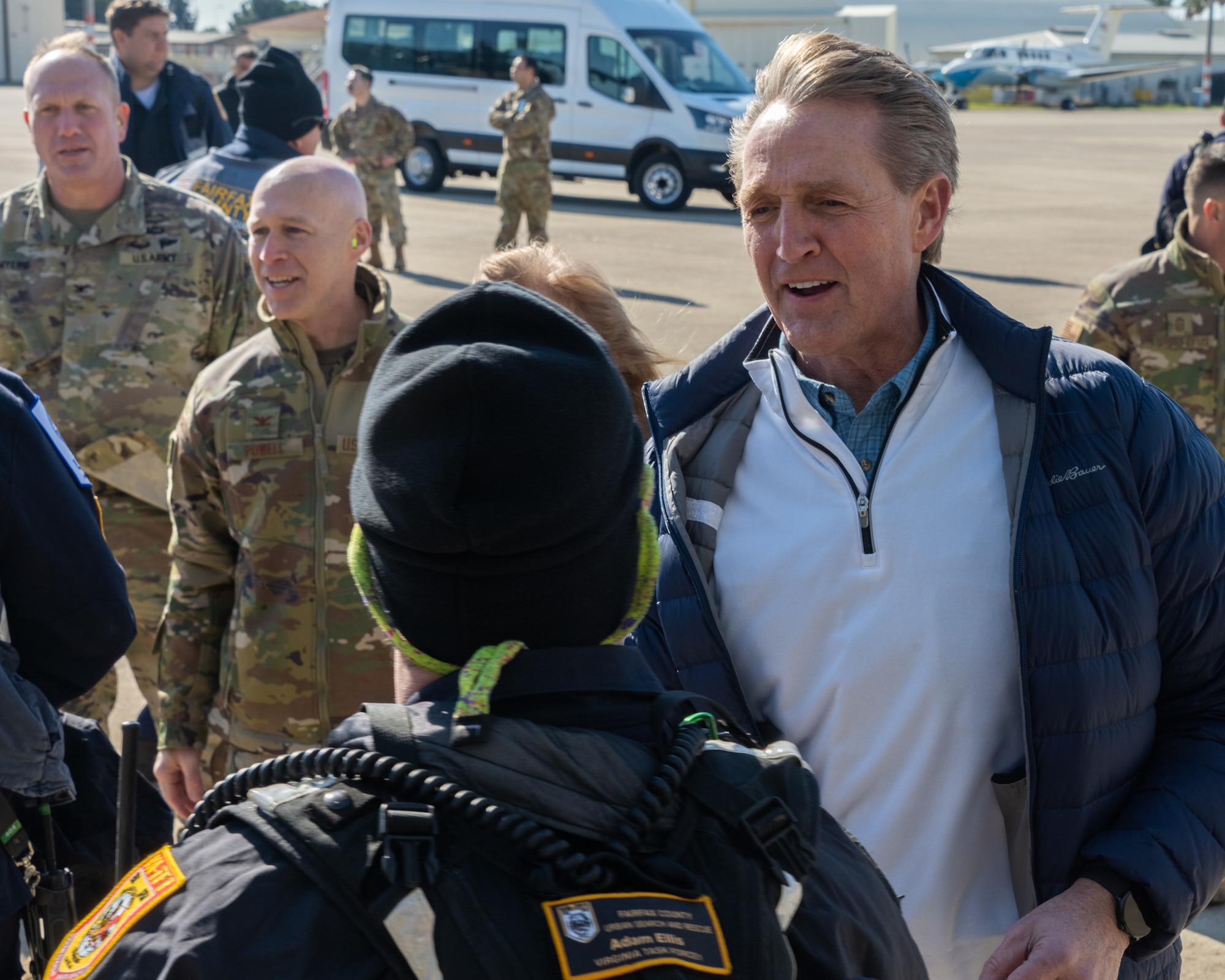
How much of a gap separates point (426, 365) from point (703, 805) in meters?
0.46

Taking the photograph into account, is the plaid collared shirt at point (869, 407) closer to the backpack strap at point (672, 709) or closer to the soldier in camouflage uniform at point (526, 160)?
the backpack strap at point (672, 709)

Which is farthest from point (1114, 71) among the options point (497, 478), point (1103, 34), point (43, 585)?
point (497, 478)

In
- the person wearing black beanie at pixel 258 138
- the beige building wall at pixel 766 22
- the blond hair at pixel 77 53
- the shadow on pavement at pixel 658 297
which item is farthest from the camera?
the beige building wall at pixel 766 22

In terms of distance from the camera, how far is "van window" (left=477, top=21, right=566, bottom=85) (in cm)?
1839

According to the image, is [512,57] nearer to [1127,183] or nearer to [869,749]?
[1127,183]

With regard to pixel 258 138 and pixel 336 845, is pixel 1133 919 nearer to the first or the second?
pixel 336 845

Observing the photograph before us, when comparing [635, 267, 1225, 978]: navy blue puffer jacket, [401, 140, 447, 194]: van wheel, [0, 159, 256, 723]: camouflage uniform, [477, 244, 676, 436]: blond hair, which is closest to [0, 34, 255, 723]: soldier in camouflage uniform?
[0, 159, 256, 723]: camouflage uniform

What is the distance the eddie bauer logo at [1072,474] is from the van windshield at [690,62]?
17.0 m

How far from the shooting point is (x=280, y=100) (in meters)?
5.89

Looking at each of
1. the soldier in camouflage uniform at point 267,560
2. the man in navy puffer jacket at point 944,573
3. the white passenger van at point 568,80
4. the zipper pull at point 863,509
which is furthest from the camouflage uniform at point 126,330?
the white passenger van at point 568,80

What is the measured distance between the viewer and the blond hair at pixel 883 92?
1934 millimetres

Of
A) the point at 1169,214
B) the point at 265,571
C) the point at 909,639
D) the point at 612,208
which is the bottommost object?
the point at 612,208

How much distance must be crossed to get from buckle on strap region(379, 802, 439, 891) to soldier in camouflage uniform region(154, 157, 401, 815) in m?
2.12

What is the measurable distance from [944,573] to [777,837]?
86 cm
